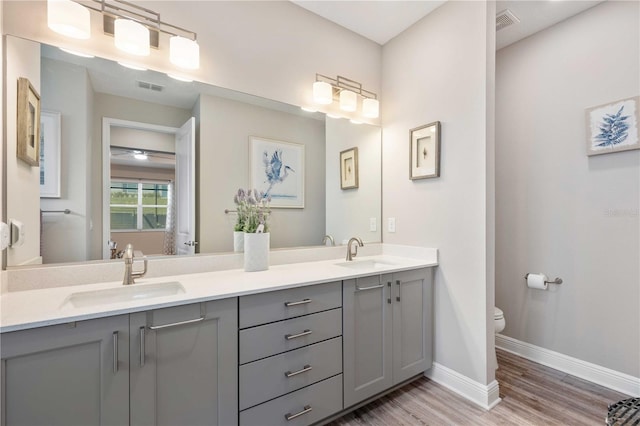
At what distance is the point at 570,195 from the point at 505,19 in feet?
4.79

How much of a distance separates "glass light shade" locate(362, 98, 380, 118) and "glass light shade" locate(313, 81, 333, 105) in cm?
38

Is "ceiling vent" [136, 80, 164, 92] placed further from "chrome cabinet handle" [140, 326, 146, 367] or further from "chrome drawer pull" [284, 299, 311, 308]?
"chrome drawer pull" [284, 299, 311, 308]

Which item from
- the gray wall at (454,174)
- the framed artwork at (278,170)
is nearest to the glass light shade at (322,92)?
the framed artwork at (278,170)

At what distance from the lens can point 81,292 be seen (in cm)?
129

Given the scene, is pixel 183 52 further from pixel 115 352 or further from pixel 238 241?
pixel 115 352

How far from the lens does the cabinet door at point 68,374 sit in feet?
3.11

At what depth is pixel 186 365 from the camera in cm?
122

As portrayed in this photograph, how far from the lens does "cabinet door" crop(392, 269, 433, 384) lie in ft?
6.31

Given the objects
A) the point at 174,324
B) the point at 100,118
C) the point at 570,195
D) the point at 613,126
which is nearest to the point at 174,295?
the point at 174,324

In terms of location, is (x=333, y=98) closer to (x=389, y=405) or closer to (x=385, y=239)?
(x=385, y=239)

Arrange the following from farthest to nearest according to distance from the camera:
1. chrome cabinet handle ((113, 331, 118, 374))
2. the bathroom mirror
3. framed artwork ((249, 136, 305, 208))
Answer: framed artwork ((249, 136, 305, 208)), the bathroom mirror, chrome cabinet handle ((113, 331, 118, 374))

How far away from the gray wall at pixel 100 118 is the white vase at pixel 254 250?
743 mm

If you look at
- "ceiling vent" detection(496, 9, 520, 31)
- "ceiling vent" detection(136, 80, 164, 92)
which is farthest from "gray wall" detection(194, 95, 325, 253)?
"ceiling vent" detection(496, 9, 520, 31)

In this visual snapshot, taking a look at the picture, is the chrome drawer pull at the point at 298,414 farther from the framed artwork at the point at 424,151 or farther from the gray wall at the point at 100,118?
the framed artwork at the point at 424,151
